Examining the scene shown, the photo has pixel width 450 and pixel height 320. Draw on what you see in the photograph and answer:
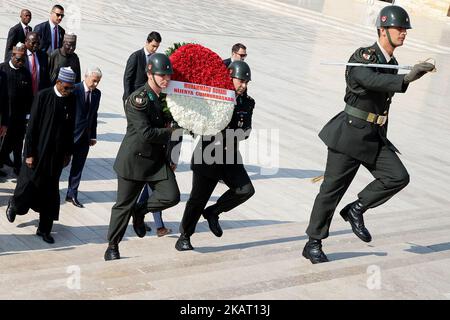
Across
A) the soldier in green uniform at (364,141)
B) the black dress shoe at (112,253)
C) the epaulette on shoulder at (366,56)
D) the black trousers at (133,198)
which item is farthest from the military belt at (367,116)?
the black dress shoe at (112,253)

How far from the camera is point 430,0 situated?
41906 millimetres

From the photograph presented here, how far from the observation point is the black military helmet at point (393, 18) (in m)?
5.99

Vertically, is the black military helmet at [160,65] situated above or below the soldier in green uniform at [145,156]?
above

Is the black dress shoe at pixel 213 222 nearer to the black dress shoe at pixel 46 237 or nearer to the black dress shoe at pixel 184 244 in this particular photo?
the black dress shoe at pixel 184 244

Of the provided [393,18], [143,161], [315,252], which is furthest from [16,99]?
[393,18]

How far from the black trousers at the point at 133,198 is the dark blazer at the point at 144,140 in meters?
0.08

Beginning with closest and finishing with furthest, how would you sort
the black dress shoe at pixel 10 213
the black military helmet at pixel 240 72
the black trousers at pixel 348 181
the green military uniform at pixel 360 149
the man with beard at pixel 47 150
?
1. the green military uniform at pixel 360 149
2. the black trousers at pixel 348 181
3. the black military helmet at pixel 240 72
4. the man with beard at pixel 47 150
5. the black dress shoe at pixel 10 213

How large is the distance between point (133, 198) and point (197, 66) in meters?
1.27

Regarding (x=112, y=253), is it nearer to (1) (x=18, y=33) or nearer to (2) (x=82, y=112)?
(2) (x=82, y=112)

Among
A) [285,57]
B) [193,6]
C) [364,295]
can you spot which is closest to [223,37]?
[285,57]

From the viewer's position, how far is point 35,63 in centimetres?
919

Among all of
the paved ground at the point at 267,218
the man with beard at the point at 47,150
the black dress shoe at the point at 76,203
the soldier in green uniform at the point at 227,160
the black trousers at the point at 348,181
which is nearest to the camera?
the paved ground at the point at 267,218
